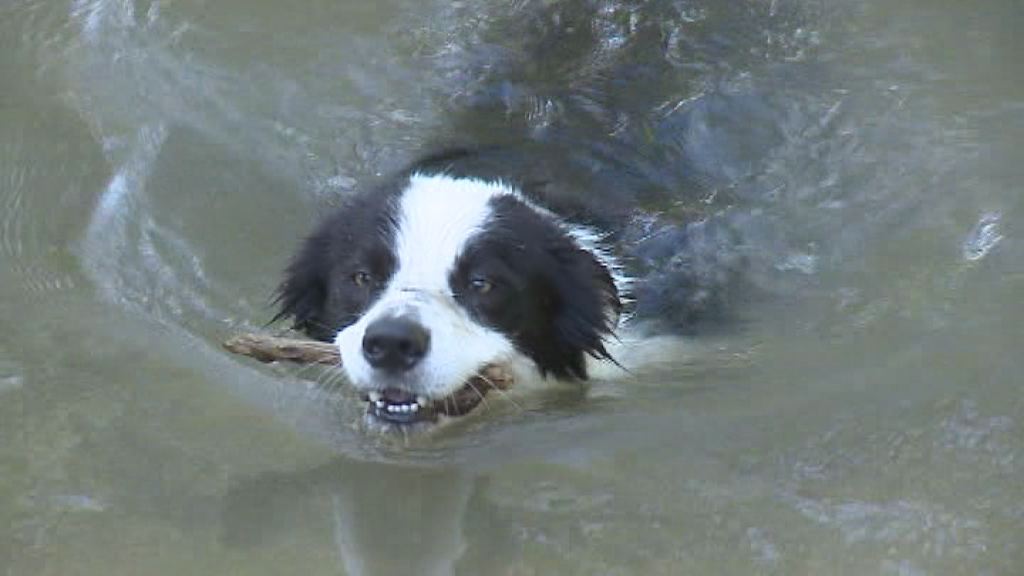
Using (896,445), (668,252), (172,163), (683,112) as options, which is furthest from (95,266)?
(896,445)

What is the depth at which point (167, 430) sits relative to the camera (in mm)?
3709

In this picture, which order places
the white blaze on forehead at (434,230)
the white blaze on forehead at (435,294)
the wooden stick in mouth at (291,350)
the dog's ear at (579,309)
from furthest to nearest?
the dog's ear at (579,309), the wooden stick in mouth at (291,350), the white blaze on forehead at (434,230), the white blaze on forehead at (435,294)

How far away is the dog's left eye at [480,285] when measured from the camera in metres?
3.68

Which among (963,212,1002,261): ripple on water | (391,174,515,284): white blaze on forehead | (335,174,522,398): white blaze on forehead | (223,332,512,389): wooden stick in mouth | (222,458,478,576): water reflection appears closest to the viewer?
(222,458,478,576): water reflection

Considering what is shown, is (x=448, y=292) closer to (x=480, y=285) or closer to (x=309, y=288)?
(x=480, y=285)

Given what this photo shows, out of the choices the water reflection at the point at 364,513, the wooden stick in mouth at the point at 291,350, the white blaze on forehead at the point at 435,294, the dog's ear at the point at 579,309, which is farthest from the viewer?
the dog's ear at the point at 579,309

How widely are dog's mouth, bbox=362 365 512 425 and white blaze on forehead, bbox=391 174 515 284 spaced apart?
26cm

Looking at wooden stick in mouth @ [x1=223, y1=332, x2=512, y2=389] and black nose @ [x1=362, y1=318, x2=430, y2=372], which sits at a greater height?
black nose @ [x1=362, y1=318, x2=430, y2=372]

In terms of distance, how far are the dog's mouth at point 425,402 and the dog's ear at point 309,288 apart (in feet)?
1.51

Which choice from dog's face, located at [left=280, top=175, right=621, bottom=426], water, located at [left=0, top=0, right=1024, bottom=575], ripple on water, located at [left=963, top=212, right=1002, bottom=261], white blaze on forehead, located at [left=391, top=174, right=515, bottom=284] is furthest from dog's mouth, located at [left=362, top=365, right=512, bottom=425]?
ripple on water, located at [left=963, top=212, right=1002, bottom=261]

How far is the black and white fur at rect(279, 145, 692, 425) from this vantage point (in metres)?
3.48

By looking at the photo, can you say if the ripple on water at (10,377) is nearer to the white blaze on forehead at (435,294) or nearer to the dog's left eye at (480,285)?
the white blaze on forehead at (435,294)

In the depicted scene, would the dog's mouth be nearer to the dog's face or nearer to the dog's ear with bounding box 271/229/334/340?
the dog's face

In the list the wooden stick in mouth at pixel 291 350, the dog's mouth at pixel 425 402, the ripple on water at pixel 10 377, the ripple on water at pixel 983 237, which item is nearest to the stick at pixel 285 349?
the wooden stick in mouth at pixel 291 350
